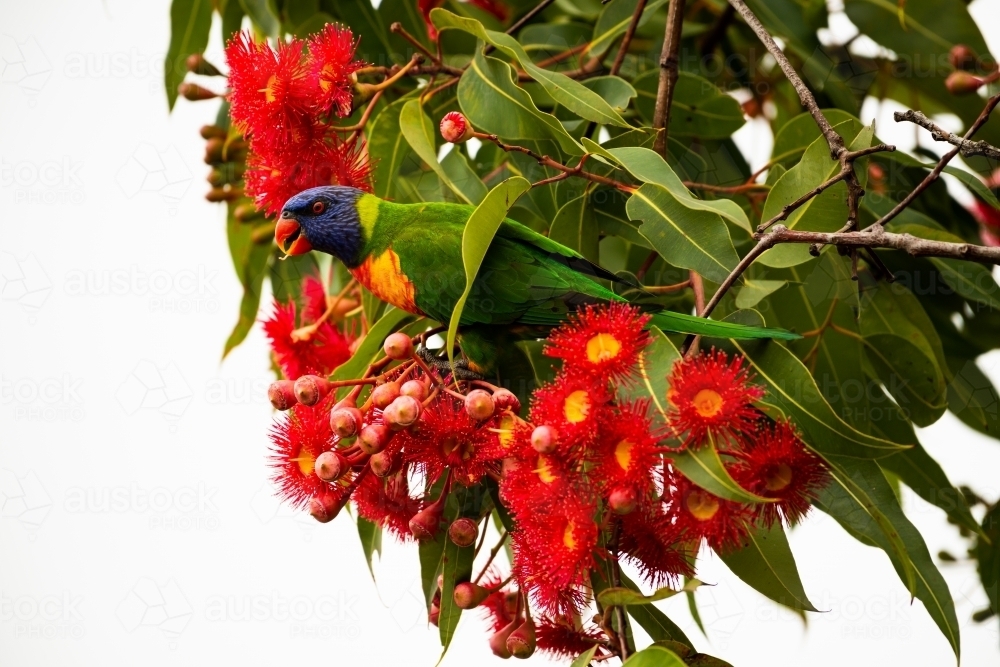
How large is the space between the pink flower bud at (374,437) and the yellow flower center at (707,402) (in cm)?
36

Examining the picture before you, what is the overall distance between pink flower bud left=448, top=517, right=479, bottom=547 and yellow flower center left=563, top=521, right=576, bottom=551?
0.22 meters

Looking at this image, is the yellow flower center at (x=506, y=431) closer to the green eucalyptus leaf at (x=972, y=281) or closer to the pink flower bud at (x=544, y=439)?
the pink flower bud at (x=544, y=439)

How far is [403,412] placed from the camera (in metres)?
1.07

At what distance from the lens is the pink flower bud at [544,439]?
0.98 m

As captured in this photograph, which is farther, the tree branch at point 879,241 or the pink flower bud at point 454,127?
the pink flower bud at point 454,127

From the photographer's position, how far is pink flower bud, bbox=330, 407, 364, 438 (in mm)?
1131

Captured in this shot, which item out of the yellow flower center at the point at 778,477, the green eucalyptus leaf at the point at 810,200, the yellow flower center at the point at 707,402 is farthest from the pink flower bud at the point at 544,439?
the green eucalyptus leaf at the point at 810,200

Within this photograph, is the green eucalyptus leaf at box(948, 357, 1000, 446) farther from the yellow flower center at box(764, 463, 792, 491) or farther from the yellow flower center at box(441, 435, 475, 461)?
the yellow flower center at box(441, 435, 475, 461)

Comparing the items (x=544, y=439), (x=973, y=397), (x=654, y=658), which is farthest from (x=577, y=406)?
(x=973, y=397)

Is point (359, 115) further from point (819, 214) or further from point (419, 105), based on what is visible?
point (819, 214)

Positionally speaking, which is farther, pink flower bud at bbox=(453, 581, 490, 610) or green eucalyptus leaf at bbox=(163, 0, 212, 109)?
green eucalyptus leaf at bbox=(163, 0, 212, 109)

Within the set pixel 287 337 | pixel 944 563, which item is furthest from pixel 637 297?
pixel 944 563

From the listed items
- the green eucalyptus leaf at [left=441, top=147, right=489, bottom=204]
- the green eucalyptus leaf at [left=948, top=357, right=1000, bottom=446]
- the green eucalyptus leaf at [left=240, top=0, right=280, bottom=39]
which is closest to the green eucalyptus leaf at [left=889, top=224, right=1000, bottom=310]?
the green eucalyptus leaf at [left=948, top=357, right=1000, bottom=446]

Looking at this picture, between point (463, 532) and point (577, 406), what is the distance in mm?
295
